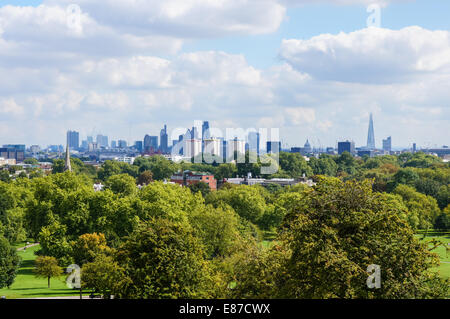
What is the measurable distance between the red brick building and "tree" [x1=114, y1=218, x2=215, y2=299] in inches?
3553

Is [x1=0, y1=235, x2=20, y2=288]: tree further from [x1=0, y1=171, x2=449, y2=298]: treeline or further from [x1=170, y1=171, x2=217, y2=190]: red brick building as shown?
[x1=170, y1=171, x2=217, y2=190]: red brick building

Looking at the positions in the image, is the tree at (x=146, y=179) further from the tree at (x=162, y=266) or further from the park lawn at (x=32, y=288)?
the tree at (x=162, y=266)

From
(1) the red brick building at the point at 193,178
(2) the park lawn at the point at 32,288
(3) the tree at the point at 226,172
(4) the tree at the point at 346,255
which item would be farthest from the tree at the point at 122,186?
(4) the tree at the point at 346,255

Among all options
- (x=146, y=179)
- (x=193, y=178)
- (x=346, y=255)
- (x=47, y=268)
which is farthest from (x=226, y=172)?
(x=346, y=255)

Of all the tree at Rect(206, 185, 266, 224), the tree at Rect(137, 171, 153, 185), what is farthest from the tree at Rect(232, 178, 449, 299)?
the tree at Rect(137, 171, 153, 185)

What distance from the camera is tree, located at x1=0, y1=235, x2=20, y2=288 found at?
3828 centimetres

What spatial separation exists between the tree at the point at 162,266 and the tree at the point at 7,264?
19.2 meters

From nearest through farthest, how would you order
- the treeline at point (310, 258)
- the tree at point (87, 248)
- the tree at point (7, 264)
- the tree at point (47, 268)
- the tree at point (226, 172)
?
the treeline at point (310, 258) → the tree at point (7, 264) → the tree at point (47, 268) → the tree at point (87, 248) → the tree at point (226, 172)

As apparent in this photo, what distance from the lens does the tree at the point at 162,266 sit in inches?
832

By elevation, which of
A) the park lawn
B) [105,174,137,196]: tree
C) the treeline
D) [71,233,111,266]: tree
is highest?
the treeline

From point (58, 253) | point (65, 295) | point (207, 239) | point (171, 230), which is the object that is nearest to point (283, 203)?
point (207, 239)

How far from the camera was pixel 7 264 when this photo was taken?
38.7 m

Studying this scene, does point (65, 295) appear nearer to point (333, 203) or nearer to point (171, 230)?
point (171, 230)

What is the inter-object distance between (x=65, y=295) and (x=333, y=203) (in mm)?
23518
